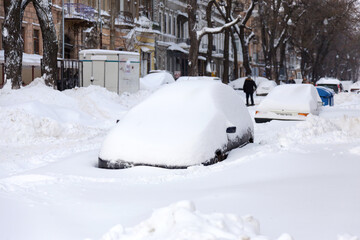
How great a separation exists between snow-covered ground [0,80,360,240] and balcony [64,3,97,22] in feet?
80.9

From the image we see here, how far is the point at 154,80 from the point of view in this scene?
34.9m

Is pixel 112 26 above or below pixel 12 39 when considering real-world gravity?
above

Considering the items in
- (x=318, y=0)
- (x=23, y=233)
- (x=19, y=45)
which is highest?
(x=318, y=0)

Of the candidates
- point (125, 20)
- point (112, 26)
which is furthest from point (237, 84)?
point (112, 26)

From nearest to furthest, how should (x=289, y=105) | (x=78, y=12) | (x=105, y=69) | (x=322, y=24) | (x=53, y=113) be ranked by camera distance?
(x=53, y=113)
(x=289, y=105)
(x=105, y=69)
(x=78, y=12)
(x=322, y=24)

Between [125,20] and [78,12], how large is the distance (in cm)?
604

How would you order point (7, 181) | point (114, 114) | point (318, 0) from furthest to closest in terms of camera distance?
point (318, 0)
point (114, 114)
point (7, 181)

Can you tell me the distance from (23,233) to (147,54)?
1686 inches

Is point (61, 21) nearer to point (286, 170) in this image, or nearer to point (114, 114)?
point (114, 114)

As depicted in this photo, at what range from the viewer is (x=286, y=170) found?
28.6 feet

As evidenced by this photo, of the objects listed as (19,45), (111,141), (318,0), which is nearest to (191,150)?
(111,141)

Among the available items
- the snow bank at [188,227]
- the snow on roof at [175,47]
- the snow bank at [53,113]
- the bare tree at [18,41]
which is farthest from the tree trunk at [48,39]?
the snow on roof at [175,47]

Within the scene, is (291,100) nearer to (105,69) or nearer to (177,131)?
(177,131)

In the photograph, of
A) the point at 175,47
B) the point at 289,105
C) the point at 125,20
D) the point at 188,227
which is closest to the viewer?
the point at 188,227
